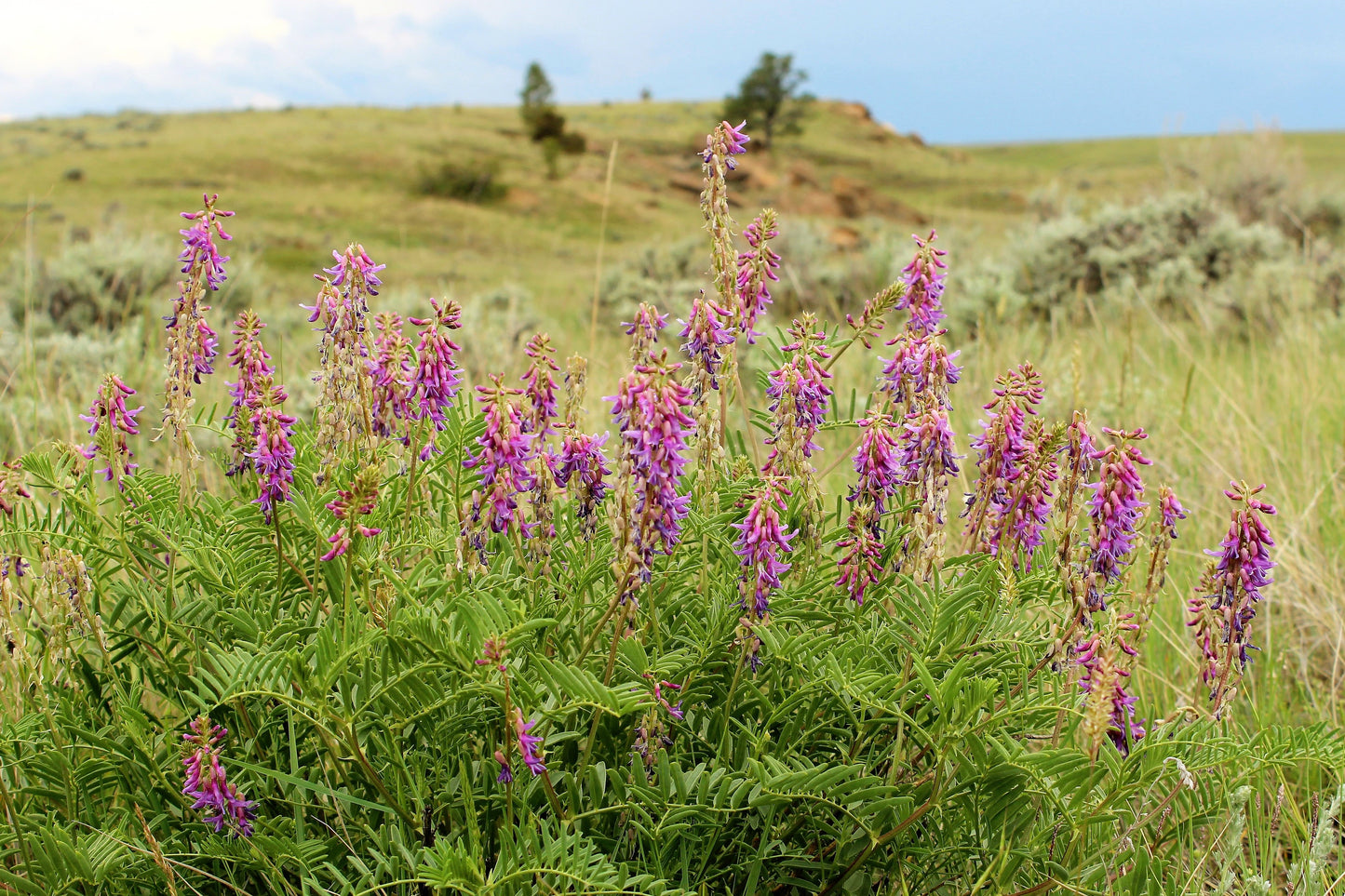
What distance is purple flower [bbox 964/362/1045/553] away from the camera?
2234 millimetres

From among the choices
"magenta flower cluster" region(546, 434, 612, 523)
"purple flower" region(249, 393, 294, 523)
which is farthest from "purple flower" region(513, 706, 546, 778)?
"purple flower" region(249, 393, 294, 523)

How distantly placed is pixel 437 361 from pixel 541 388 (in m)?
0.26

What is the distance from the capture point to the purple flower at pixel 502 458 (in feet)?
6.52

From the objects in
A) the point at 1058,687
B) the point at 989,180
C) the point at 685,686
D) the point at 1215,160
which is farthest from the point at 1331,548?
the point at 989,180

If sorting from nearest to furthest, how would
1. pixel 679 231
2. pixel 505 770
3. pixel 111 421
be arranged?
pixel 505 770
pixel 111 421
pixel 679 231

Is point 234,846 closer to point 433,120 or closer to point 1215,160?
point 1215,160

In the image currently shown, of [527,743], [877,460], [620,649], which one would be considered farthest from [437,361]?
[877,460]

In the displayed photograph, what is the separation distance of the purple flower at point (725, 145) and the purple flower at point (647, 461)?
0.77 meters

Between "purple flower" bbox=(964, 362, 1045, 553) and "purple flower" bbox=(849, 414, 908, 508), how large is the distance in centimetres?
18

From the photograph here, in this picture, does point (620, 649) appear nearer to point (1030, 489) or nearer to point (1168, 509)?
point (1030, 489)

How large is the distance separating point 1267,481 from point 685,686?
4.42m

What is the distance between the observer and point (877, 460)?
224 centimetres

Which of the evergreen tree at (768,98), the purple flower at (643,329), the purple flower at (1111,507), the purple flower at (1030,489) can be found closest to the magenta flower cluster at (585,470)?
the purple flower at (643,329)

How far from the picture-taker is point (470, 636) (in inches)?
71.8
